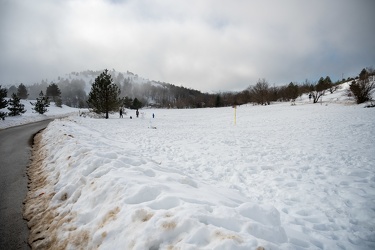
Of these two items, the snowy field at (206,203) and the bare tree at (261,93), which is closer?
the snowy field at (206,203)

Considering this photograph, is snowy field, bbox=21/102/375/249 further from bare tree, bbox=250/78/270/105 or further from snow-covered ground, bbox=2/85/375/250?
bare tree, bbox=250/78/270/105

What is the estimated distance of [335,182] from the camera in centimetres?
487

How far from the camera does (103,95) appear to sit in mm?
30641

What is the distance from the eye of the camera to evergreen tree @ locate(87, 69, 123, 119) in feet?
98.6

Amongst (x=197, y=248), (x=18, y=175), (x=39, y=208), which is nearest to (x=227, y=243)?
(x=197, y=248)

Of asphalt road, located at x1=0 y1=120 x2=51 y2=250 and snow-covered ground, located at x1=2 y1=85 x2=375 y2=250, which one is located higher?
snow-covered ground, located at x1=2 y1=85 x2=375 y2=250

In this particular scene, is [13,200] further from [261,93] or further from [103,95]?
[261,93]

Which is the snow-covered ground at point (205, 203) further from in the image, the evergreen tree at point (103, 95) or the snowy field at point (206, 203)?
the evergreen tree at point (103, 95)

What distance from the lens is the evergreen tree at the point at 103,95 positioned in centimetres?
3006

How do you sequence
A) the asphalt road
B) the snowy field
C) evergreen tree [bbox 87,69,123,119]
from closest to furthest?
the snowy field → the asphalt road → evergreen tree [bbox 87,69,123,119]

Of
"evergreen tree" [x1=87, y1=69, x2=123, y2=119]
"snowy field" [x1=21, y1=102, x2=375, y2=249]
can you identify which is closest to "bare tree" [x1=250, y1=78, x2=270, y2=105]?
"evergreen tree" [x1=87, y1=69, x2=123, y2=119]

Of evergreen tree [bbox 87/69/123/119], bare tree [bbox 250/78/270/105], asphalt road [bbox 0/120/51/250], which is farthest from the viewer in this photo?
bare tree [bbox 250/78/270/105]

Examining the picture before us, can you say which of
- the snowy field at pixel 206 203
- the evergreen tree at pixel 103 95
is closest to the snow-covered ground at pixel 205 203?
the snowy field at pixel 206 203

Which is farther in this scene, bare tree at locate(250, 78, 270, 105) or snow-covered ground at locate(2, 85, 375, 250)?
bare tree at locate(250, 78, 270, 105)
